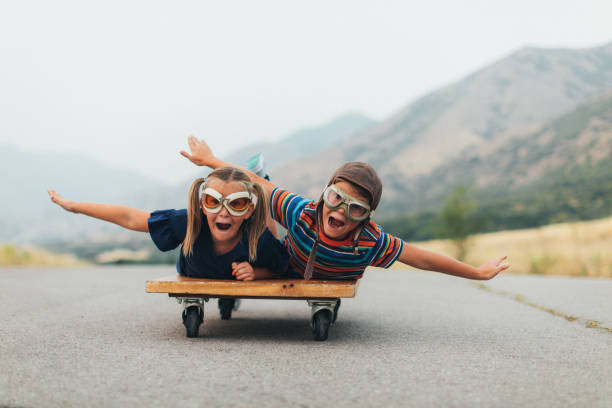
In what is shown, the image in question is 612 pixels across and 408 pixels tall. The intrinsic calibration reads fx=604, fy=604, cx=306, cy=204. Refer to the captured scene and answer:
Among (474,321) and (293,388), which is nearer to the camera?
(293,388)

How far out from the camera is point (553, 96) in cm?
17175

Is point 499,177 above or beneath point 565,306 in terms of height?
above

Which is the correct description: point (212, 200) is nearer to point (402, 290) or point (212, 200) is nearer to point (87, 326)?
point (87, 326)

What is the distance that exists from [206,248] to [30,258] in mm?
13636

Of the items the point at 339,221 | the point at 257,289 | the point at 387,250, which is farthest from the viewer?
the point at 387,250

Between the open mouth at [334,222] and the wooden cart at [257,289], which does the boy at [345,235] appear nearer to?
the open mouth at [334,222]

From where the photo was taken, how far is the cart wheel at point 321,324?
185 inches

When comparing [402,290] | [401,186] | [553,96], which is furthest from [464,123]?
[402,290]

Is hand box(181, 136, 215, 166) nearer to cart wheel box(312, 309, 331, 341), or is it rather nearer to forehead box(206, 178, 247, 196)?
forehead box(206, 178, 247, 196)

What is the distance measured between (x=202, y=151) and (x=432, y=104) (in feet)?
660

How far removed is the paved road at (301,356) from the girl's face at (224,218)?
0.82 meters

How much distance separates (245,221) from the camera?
4.90m

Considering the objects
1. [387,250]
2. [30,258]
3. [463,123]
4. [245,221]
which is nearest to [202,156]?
[245,221]

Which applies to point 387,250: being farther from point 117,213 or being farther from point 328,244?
point 117,213
